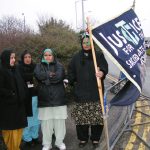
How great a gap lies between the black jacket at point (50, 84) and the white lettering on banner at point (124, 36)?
3.52 ft

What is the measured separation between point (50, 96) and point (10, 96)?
2.56 feet

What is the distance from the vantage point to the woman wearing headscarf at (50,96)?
20.0ft

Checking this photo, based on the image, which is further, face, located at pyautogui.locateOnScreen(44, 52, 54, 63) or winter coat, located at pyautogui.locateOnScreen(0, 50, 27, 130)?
face, located at pyautogui.locateOnScreen(44, 52, 54, 63)

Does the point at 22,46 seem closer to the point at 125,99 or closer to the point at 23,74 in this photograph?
the point at 23,74

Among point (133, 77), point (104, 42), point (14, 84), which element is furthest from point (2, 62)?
point (133, 77)

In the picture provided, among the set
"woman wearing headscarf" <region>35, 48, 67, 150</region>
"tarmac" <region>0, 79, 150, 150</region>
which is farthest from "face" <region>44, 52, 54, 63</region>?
"tarmac" <region>0, 79, 150, 150</region>

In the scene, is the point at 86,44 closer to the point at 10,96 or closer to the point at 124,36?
the point at 124,36

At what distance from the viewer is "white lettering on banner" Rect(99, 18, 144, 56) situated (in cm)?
558

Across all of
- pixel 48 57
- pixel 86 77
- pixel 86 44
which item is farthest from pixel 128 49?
pixel 48 57

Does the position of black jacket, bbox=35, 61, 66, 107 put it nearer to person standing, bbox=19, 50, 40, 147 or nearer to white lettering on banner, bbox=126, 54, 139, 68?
person standing, bbox=19, 50, 40, 147

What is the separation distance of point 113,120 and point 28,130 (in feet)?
7.83

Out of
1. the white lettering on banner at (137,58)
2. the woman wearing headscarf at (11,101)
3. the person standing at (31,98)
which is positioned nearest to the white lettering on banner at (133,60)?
the white lettering on banner at (137,58)

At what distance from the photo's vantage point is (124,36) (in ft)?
18.9

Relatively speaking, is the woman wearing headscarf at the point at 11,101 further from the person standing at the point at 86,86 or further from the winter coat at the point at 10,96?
the person standing at the point at 86,86
